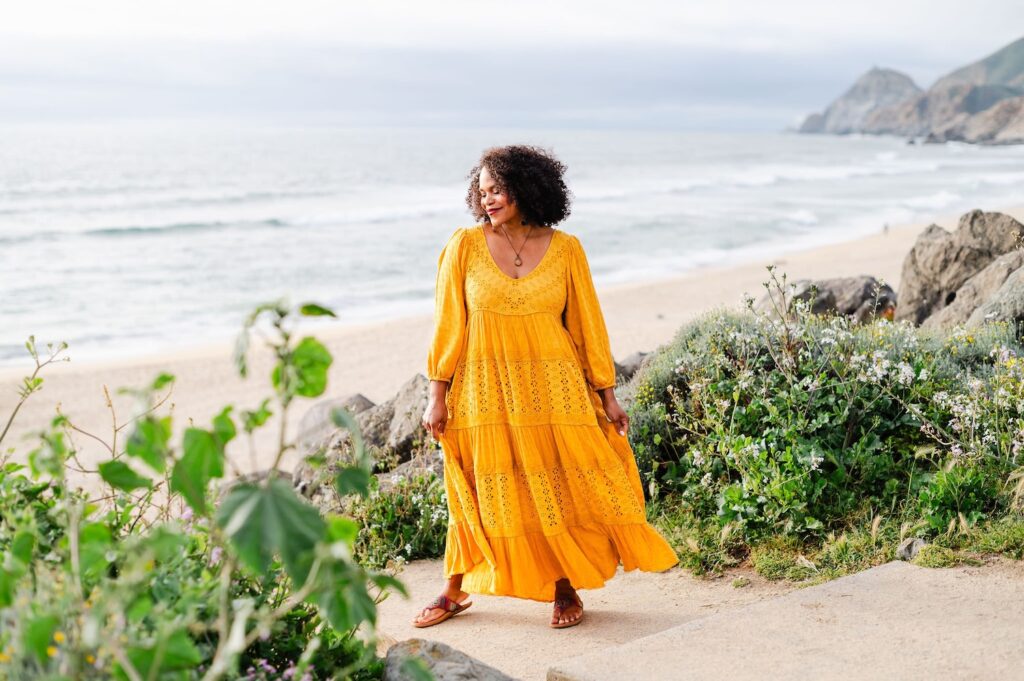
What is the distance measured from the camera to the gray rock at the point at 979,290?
806 centimetres

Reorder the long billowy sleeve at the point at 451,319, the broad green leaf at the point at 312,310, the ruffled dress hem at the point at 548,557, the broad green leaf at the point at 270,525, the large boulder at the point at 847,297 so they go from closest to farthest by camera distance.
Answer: the broad green leaf at the point at 270,525 → the broad green leaf at the point at 312,310 → the ruffled dress hem at the point at 548,557 → the long billowy sleeve at the point at 451,319 → the large boulder at the point at 847,297

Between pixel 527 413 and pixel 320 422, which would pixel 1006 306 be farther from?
pixel 320 422

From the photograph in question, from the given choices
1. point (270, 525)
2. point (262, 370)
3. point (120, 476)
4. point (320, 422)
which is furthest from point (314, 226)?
point (270, 525)

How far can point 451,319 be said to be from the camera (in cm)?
471

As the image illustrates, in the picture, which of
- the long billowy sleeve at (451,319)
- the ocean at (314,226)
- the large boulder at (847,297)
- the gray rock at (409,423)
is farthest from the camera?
the ocean at (314,226)

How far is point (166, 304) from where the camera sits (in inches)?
861

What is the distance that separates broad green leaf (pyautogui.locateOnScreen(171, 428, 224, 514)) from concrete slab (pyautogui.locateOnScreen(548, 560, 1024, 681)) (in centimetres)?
202

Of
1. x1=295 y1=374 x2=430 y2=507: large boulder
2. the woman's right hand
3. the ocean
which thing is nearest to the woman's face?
the woman's right hand

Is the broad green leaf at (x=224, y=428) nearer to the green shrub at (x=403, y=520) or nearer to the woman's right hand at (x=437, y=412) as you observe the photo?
the woman's right hand at (x=437, y=412)

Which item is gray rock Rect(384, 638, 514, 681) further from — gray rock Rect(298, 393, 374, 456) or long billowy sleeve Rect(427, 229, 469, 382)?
gray rock Rect(298, 393, 374, 456)

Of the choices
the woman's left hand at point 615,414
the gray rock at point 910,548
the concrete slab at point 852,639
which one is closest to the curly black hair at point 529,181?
the woman's left hand at point 615,414

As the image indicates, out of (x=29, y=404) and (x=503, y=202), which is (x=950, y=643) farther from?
(x=29, y=404)

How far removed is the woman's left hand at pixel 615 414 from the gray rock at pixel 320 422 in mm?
3650

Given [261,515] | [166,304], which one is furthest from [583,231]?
[261,515]
